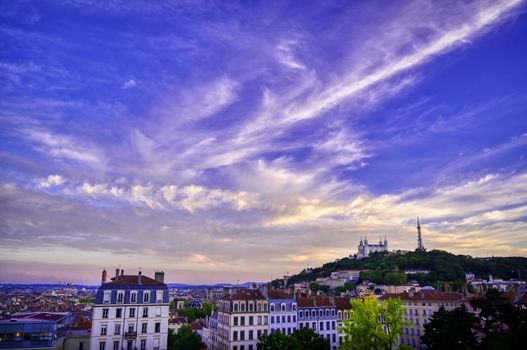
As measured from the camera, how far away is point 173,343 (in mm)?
70312

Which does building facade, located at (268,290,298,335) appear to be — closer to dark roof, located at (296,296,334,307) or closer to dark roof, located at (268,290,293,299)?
dark roof, located at (268,290,293,299)

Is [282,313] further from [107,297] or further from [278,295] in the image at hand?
[107,297]

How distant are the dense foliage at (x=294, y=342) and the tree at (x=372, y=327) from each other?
5293 mm

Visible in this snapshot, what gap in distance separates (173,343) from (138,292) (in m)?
18.1

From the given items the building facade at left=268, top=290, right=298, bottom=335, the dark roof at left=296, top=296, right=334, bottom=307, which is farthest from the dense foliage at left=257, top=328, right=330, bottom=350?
the dark roof at left=296, top=296, right=334, bottom=307

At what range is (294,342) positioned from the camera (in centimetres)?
5462

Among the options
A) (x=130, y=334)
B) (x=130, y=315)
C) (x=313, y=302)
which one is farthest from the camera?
(x=313, y=302)

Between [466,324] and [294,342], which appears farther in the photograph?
[294,342]

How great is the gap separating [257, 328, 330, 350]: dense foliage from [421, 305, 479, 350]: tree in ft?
51.1

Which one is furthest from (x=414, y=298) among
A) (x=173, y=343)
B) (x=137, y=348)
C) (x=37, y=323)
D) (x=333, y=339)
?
(x=37, y=323)

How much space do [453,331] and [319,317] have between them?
3139 centimetres

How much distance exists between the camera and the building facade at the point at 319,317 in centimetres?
7762

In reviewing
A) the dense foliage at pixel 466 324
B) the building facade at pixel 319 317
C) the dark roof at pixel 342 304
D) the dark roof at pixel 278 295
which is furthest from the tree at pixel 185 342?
the dense foliage at pixel 466 324

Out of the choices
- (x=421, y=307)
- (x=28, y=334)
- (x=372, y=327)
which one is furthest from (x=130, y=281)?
(x=421, y=307)
